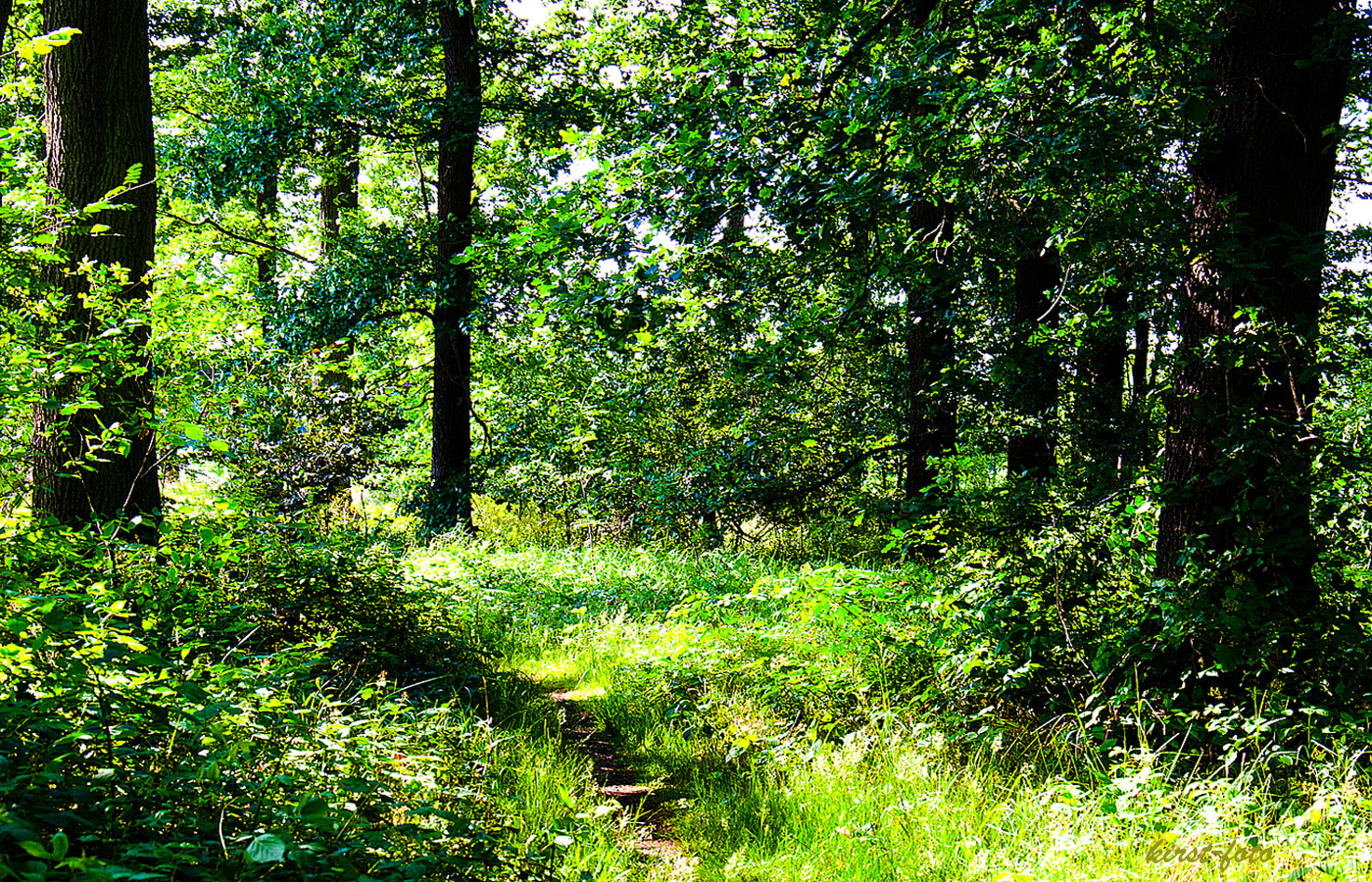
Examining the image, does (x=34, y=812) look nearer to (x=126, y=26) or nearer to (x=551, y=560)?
(x=126, y=26)

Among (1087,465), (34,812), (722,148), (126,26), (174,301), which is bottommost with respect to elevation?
(34,812)

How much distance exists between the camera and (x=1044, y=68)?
12.2 ft

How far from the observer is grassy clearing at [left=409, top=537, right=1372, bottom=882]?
308cm

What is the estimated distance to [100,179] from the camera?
217 inches

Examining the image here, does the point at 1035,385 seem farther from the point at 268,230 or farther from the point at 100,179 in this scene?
the point at 268,230

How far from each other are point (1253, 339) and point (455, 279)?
9.85 meters

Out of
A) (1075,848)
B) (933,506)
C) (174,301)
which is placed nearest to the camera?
(1075,848)

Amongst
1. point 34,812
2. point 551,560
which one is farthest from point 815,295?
point 551,560

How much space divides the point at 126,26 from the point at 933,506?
6.26 metres

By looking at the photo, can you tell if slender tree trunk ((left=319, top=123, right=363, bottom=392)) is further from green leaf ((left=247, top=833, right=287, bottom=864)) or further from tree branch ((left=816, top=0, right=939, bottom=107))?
green leaf ((left=247, top=833, right=287, bottom=864))

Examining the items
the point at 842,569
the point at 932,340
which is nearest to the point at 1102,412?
the point at 842,569

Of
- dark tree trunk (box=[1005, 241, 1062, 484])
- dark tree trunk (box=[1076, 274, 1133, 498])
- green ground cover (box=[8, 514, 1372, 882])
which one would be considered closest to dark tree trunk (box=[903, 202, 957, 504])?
dark tree trunk (box=[1005, 241, 1062, 484])

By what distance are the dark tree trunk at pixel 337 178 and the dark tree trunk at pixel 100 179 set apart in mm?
6460

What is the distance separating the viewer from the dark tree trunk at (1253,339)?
147 inches
